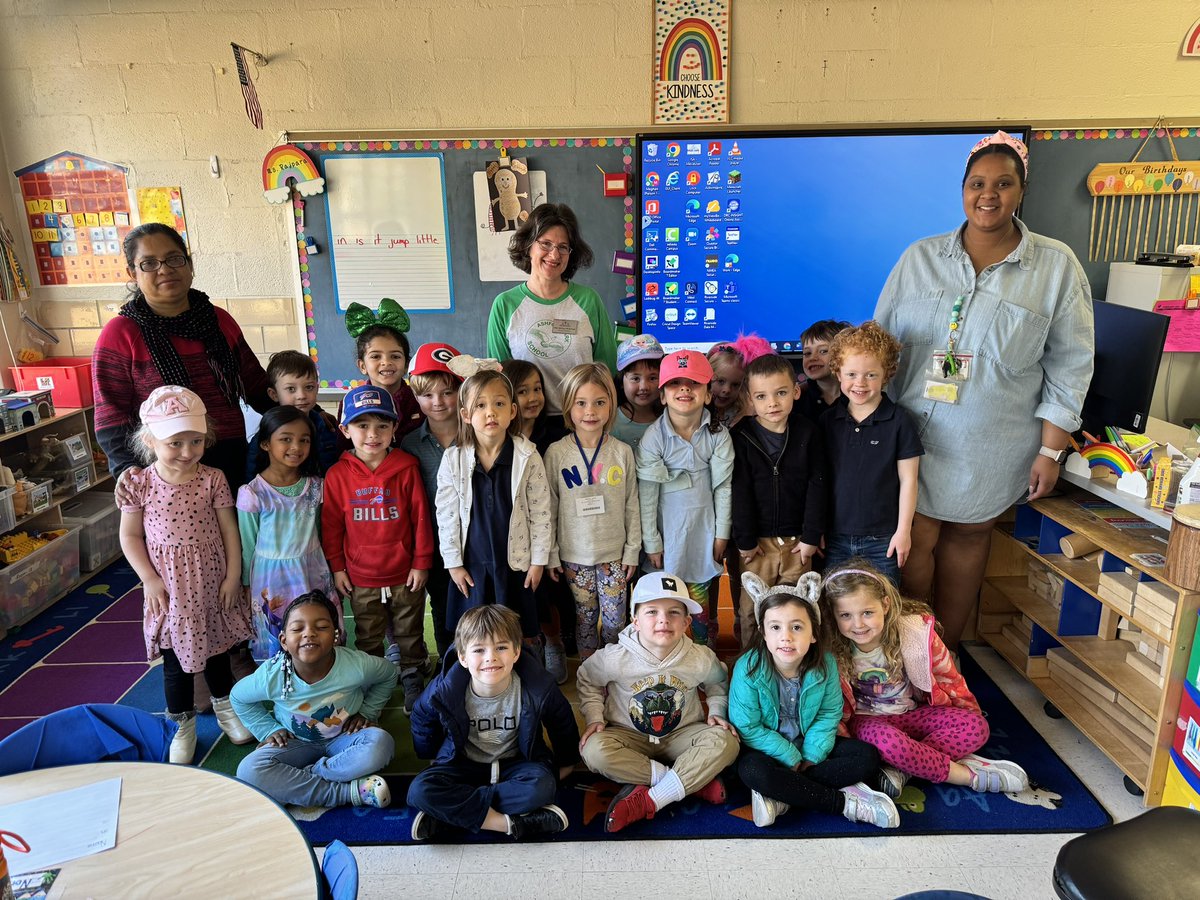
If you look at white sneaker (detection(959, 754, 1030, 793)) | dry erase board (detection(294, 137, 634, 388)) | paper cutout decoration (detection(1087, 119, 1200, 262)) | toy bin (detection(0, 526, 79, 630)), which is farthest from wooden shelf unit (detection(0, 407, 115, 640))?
paper cutout decoration (detection(1087, 119, 1200, 262))

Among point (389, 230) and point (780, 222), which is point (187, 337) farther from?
point (780, 222)

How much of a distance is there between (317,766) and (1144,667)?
2314mm

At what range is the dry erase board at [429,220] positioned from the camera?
369 cm

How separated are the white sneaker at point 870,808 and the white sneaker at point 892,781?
0.11 ft

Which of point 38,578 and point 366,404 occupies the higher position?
point 366,404

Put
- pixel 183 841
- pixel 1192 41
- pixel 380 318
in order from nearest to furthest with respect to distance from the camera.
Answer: pixel 183 841, pixel 380 318, pixel 1192 41

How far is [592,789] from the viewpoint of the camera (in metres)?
2.18

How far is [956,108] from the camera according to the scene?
3.62 m

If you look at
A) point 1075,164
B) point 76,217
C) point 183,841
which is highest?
point 1075,164

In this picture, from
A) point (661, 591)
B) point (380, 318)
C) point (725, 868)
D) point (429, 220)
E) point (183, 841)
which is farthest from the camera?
point (429, 220)

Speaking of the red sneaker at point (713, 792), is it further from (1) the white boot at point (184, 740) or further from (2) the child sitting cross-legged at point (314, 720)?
(1) the white boot at point (184, 740)

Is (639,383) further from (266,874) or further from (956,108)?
(956,108)

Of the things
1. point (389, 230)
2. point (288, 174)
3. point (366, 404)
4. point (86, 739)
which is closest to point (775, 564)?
point (366, 404)

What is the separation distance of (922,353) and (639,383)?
0.89 m
